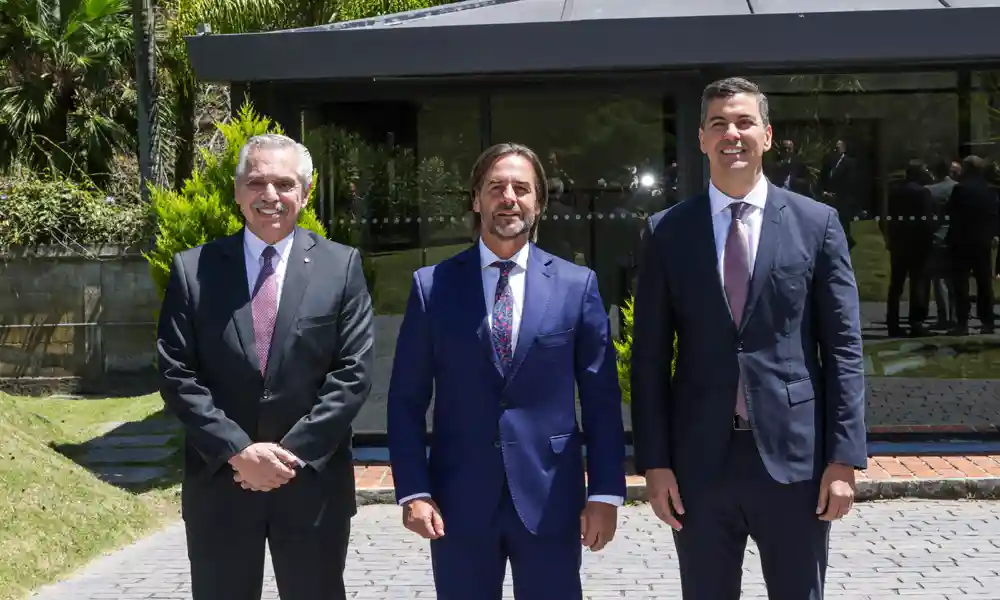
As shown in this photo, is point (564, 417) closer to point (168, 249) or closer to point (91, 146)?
point (168, 249)

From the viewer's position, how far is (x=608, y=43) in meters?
7.84

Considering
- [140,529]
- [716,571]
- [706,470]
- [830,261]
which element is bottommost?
[140,529]

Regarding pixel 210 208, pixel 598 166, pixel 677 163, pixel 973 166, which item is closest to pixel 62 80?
pixel 210 208

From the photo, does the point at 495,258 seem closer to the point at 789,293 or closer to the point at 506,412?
the point at 506,412

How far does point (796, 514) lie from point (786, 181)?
567 cm

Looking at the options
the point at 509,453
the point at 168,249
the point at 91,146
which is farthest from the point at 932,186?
the point at 91,146

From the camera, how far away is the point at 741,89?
11.5 feet

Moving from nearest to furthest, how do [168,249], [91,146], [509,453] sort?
[509,453] → [168,249] → [91,146]

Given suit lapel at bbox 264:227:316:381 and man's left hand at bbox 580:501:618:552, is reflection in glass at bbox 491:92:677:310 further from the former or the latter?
man's left hand at bbox 580:501:618:552

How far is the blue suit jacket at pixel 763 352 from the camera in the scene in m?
3.48

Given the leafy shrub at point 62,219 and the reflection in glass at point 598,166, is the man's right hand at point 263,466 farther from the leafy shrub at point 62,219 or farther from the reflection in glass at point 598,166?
the leafy shrub at point 62,219

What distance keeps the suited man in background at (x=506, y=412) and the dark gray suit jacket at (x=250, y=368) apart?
1.01ft

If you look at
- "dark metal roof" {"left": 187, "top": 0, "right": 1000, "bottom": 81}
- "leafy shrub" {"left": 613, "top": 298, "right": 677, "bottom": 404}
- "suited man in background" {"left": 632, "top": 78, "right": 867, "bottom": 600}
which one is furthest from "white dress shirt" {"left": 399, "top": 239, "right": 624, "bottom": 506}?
"leafy shrub" {"left": 613, "top": 298, "right": 677, "bottom": 404}

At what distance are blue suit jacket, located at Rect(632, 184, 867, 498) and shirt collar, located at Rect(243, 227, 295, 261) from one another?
3.95ft
